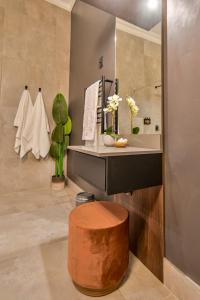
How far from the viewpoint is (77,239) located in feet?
3.29

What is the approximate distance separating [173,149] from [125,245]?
682 millimetres

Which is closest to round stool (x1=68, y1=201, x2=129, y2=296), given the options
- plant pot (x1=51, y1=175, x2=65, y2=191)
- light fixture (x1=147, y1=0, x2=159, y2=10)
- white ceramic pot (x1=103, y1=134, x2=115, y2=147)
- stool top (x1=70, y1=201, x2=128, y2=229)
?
stool top (x1=70, y1=201, x2=128, y2=229)

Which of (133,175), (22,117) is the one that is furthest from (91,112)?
(22,117)

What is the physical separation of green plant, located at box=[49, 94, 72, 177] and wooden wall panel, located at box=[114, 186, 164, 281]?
1.91 meters

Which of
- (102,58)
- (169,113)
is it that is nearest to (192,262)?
(169,113)

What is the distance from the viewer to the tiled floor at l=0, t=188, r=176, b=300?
103cm

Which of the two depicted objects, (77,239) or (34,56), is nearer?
(77,239)

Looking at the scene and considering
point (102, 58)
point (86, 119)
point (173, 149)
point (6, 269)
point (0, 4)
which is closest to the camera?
point (173, 149)

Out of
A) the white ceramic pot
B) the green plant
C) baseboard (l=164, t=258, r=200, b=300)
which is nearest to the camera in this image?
baseboard (l=164, t=258, r=200, b=300)

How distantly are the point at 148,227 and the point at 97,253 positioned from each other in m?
0.44

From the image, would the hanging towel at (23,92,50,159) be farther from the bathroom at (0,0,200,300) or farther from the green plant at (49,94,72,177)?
the bathroom at (0,0,200,300)

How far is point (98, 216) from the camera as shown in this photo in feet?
3.63

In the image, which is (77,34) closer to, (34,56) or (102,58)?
(34,56)

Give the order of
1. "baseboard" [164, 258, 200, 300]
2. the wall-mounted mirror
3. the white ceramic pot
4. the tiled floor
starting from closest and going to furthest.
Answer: "baseboard" [164, 258, 200, 300] < the tiled floor < the wall-mounted mirror < the white ceramic pot
